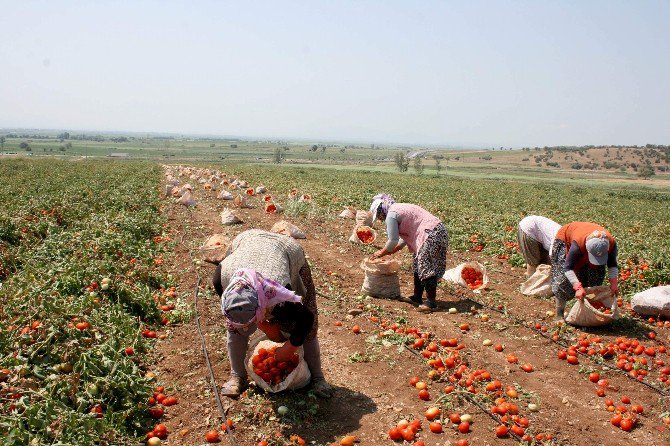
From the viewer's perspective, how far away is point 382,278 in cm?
786

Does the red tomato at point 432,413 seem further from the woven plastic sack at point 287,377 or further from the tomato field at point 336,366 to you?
the woven plastic sack at point 287,377

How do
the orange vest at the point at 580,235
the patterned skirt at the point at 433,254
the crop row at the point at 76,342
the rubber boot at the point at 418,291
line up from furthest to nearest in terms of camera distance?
the rubber boot at the point at 418,291 < the patterned skirt at the point at 433,254 < the orange vest at the point at 580,235 < the crop row at the point at 76,342

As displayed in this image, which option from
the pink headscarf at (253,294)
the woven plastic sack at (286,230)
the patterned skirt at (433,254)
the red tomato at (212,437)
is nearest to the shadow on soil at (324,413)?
the red tomato at (212,437)

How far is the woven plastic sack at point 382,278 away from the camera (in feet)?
25.5

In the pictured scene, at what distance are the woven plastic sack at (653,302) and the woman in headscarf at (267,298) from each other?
5359 millimetres

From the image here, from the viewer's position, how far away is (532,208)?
75.8 feet

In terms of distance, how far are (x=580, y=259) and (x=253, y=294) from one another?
4.88 metres

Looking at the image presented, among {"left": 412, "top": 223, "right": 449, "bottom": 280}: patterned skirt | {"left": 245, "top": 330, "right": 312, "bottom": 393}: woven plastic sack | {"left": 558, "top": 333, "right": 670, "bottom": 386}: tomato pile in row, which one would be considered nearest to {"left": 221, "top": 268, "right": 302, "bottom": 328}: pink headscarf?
{"left": 245, "top": 330, "right": 312, "bottom": 393}: woven plastic sack

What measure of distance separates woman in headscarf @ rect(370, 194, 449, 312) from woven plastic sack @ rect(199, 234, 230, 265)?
368 centimetres

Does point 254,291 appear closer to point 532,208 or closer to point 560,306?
point 560,306

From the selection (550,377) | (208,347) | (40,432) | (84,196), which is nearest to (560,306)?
(550,377)

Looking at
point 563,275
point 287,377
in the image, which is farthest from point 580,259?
point 287,377

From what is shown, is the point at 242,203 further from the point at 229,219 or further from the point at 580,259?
the point at 580,259

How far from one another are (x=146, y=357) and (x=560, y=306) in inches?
223
